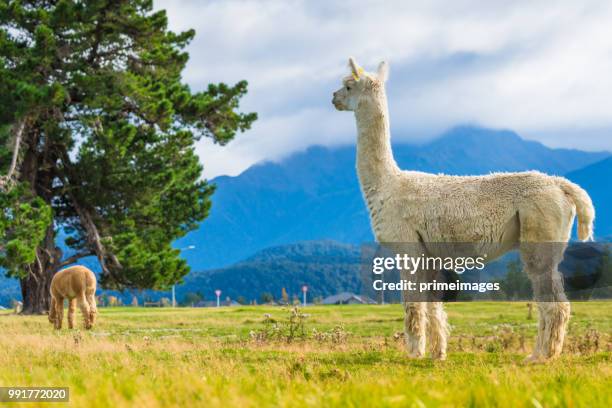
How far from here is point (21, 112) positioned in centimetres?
2633

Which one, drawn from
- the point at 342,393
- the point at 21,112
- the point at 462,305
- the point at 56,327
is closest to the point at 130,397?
the point at 342,393

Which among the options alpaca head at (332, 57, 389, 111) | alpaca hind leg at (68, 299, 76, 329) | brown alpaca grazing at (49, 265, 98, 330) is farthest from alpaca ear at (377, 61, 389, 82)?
alpaca hind leg at (68, 299, 76, 329)

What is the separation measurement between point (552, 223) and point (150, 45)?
25.3 metres

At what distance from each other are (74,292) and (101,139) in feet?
41.4

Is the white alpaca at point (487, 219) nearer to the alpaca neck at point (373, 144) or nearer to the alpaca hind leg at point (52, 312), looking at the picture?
the alpaca neck at point (373, 144)

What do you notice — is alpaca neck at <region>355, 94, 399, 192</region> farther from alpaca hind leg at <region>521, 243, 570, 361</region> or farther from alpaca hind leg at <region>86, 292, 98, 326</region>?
alpaca hind leg at <region>86, 292, 98, 326</region>

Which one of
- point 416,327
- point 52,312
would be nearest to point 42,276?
point 52,312

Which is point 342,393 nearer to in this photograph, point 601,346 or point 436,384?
point 436,384

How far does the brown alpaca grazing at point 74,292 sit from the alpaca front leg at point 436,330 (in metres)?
10.7

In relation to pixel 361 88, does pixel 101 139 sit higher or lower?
higher

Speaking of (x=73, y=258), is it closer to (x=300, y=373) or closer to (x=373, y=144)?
(x=373, y=144)

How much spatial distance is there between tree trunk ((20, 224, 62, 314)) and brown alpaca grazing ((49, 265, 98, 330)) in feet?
47.6

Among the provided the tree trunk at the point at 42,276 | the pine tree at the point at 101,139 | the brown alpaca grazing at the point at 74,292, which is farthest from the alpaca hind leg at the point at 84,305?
the tree trunk at the point at 42,276

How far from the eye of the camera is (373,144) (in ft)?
31.6
